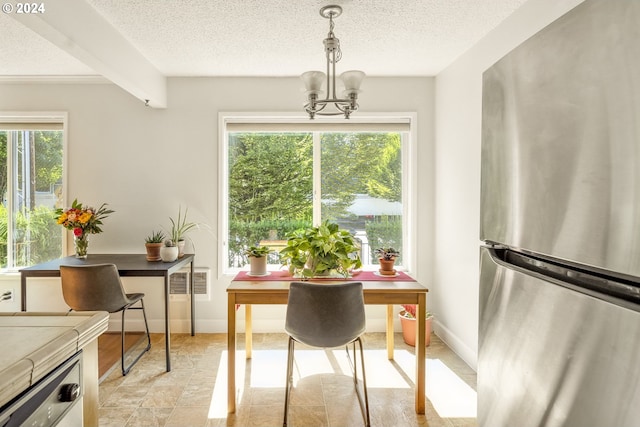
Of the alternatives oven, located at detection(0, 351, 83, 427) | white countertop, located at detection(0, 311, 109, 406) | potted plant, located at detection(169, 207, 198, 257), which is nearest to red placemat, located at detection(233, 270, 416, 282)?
potted plant, located at detection(169, 207, 198, 257)

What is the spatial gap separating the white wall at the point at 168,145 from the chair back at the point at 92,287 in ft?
2.98

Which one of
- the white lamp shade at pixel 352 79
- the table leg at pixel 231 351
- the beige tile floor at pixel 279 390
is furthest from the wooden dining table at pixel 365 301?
the white lamp shade at pixel 352 79

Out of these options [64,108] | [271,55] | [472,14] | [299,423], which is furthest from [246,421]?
[64,108]

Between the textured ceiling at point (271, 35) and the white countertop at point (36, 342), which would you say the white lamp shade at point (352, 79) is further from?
the white countertop at point (36, 342)

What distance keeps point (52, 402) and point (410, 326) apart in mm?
2722

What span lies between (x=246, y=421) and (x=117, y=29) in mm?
2629

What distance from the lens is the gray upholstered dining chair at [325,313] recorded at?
1847 mm

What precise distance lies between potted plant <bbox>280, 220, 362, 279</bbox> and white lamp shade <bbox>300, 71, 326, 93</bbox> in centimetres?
84

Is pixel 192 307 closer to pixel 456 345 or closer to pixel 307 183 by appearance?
pixel 307 183

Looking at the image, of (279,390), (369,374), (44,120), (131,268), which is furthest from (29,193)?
(369,374)

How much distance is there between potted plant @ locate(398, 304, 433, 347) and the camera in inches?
119

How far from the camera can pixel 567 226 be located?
53cm

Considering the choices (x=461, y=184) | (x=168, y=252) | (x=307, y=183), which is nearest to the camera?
(x=461, y=184)

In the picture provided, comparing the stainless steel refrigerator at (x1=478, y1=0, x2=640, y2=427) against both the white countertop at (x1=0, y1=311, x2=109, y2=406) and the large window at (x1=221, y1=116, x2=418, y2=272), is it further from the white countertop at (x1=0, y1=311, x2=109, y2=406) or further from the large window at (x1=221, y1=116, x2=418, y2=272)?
the large window at (x1=221, y1=116, x2=418, y2=272)
